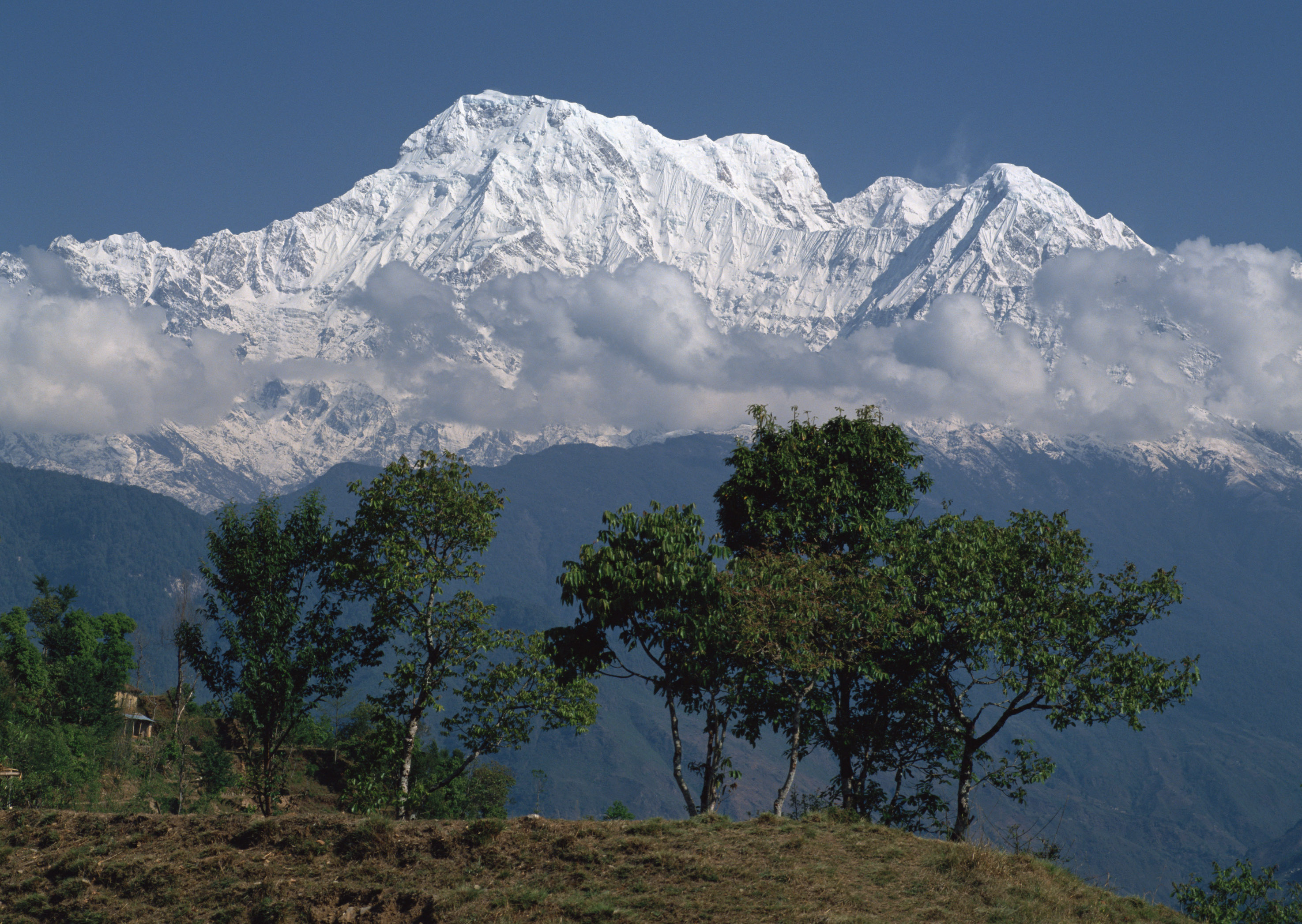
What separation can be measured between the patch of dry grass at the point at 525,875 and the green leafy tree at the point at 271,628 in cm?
789

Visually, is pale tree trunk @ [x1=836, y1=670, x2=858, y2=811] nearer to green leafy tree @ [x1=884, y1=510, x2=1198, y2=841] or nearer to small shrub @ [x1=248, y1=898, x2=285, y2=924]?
green leafy tree @ [x1=884, y1=510, x2=1198, y2=841]

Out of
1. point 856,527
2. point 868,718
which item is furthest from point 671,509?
point 868,718

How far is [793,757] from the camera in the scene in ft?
88.6

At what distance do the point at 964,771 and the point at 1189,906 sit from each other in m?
16.4

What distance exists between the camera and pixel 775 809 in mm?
26281

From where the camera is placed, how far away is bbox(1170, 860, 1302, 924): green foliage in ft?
111

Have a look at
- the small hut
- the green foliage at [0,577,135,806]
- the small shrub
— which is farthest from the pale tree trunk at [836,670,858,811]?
the small hut

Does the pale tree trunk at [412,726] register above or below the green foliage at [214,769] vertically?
above

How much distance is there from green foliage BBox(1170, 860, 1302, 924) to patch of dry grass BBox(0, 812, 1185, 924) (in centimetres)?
1684

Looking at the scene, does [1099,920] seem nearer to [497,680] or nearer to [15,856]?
[497,680]

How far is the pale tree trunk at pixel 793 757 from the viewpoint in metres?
26.0

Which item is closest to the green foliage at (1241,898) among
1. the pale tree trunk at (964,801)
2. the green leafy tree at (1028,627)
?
the green leafy tree at (1028,627)

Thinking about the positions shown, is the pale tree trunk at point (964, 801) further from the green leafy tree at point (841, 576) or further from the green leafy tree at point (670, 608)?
the green leafy tree at point (670, 608)

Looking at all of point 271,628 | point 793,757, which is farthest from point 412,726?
point 793,757
